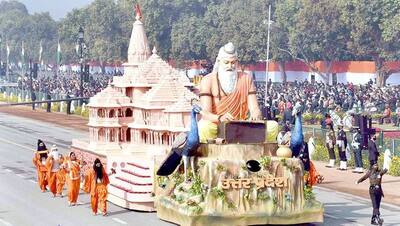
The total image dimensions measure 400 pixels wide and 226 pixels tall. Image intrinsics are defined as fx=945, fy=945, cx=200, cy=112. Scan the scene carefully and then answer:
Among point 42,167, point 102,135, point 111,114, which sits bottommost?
point 42,167

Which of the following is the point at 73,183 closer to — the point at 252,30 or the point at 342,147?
the point at 342,147

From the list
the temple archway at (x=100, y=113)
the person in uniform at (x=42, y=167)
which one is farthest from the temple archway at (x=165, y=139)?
the person in uniform at (x=42, y=167)

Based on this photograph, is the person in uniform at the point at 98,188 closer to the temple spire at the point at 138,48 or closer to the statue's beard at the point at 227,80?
the statue's beard at the point at 227,80

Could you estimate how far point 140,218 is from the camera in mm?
25969

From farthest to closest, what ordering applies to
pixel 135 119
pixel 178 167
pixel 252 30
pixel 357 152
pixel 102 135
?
pixel 252 30
pixel 357 152
pixel 102 135
pixel 135 119
pixel 178 167

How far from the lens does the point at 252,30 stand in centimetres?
9406

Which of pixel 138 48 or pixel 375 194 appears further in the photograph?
pixel 138 48

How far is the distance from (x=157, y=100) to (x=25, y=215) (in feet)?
23.8

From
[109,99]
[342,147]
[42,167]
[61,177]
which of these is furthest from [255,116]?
[342,147]

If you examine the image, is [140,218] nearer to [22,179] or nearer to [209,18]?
[22,179]

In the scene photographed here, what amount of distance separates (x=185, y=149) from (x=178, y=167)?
1133 mm

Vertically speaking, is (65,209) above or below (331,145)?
below

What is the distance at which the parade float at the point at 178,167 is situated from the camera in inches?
886

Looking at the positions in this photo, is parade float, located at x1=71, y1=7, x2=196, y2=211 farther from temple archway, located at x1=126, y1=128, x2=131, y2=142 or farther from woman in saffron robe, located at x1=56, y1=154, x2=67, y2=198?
woman in saffron robe, located at x1=56, y1=154, x2=67, y2=198
